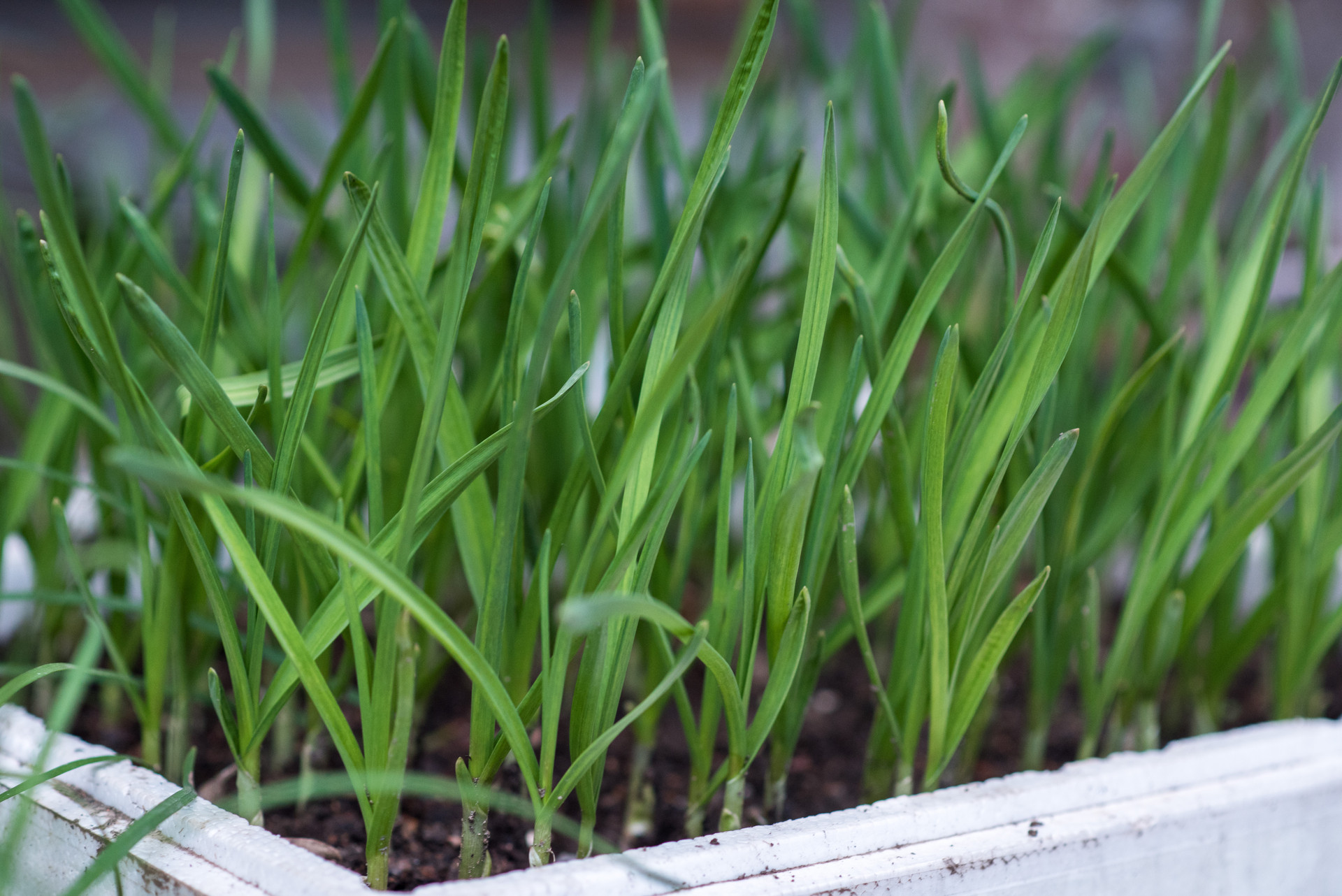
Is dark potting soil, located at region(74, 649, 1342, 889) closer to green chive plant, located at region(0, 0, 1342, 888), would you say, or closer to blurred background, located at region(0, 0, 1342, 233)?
green chive plant, located at region(0, 0, 1342, 888)

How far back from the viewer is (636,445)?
297mm

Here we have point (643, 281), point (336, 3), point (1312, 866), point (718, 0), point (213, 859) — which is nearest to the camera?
point (213, 859)

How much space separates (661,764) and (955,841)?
0.64ft

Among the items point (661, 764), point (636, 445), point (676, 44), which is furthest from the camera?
point (676, 44)

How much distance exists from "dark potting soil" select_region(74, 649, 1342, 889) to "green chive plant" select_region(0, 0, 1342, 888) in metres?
0.01

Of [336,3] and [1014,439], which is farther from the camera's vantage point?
→ [336,3]

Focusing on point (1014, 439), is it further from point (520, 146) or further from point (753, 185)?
point (520, 146)

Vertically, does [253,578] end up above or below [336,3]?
below

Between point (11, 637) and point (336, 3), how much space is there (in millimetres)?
424

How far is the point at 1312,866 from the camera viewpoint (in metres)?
0.42

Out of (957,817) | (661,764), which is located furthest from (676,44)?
(957,817)

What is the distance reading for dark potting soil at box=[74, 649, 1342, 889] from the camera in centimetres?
40

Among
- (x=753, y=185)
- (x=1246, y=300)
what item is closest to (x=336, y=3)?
(x=753, y=185)

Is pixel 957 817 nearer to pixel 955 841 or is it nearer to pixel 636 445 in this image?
pixel 955 841
